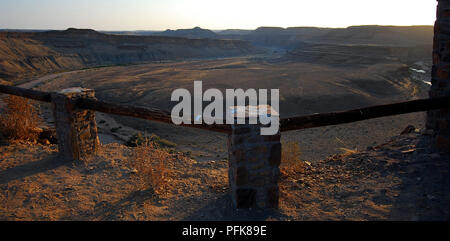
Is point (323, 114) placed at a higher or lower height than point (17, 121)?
higher

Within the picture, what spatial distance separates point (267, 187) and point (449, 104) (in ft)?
11.0

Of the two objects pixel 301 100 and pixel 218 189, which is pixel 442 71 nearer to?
pixel 218 189

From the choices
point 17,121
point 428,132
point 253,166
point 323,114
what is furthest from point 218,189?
point 17,121

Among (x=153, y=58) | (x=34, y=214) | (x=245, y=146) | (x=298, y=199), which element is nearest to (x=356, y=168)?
(x=298, y=199)

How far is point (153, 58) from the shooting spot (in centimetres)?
5934

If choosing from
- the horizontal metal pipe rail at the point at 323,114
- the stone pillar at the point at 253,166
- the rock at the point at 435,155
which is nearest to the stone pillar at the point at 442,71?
the rock at the point at 435,155

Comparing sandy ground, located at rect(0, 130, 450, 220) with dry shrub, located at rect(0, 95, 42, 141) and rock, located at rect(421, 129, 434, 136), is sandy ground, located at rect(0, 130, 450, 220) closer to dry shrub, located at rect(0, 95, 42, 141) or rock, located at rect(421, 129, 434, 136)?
rock, located at rect(421, 129, 434, 136)

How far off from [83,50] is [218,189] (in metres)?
55.6

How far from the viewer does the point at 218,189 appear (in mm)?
4859

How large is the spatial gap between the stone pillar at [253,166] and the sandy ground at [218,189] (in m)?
0.19
